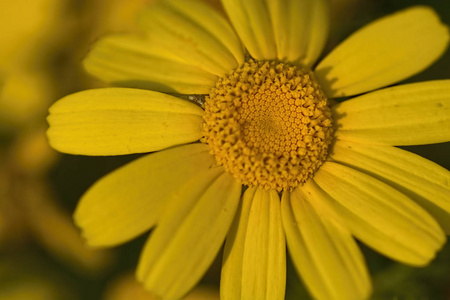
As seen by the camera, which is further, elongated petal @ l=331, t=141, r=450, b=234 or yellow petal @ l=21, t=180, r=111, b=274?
yellow petal @ l=21, t=180, r=111, b=274

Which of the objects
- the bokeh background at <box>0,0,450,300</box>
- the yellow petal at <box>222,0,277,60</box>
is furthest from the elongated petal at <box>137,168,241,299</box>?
the bokeh background at <box>0,0,450,300</box>

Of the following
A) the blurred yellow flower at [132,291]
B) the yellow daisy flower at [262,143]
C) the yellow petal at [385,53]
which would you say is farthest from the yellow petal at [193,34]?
the blurred yellow flower at [132,291]

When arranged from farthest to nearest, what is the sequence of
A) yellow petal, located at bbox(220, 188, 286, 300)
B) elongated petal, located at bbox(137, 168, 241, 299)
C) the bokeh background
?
the bokeh background, yellow petal, located at bbox(220, 188, 286, 300), elongated petal, located at bbox(137, 168, 241, 299)

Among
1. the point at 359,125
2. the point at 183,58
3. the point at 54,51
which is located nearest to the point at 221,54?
the point at 183,58

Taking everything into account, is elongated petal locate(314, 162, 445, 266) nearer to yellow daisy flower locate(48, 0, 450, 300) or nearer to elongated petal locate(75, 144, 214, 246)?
yellow daisy flower locate(48, 0, 450, 300)

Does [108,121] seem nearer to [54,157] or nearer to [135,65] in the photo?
[135,65]

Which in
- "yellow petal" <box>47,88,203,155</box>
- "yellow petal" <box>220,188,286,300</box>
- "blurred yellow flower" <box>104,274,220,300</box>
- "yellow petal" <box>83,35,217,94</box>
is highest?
"yellow petal" <box>83,35,217,94</box>

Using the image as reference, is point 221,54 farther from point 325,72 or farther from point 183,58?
point 325,72

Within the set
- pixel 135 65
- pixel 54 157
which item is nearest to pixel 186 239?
pixel 135 65
